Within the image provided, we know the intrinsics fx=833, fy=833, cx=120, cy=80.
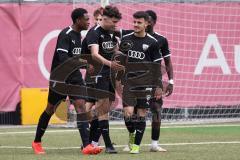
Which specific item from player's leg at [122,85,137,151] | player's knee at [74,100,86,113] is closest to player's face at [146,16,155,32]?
player's leg at [122,85,137,151]

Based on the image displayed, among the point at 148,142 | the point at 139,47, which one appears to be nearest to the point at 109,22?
the point at 139,47

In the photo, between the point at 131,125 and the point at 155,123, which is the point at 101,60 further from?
the point at 155,123

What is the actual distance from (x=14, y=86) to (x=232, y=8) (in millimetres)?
6110

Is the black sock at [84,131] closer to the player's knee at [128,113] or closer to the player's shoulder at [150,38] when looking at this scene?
the player's knee at [128,113]

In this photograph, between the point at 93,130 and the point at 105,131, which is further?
the point at 93,130

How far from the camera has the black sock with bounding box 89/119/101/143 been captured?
13.6 m

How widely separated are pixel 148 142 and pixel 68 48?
3.16 metres

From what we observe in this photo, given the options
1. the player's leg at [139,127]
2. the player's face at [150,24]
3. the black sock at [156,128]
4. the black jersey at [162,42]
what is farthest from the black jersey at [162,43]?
the player's leg at [139,127]

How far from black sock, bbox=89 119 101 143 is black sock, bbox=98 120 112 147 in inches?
16.4

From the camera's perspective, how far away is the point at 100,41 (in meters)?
13.2

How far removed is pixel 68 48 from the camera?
1295 centimetres

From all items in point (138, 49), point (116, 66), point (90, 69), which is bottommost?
point (90, 69)

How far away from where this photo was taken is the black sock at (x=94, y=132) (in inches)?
536

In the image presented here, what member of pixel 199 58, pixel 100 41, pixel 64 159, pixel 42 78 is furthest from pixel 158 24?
pixel 64 159
